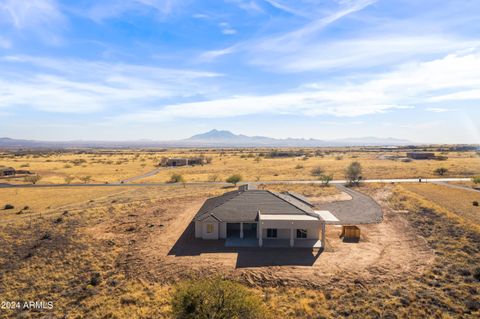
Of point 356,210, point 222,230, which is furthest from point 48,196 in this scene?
point 356,210

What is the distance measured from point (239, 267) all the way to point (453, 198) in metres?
43.0

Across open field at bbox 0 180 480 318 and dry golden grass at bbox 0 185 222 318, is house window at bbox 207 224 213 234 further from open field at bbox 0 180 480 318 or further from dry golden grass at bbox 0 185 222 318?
A: dry golden grass at bbox 0 185 222 318

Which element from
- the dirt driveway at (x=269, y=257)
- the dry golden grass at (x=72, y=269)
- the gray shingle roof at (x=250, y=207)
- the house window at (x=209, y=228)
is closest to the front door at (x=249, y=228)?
the gray shingle roof at (x=250, y=207)

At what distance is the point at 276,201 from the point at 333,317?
1695cm

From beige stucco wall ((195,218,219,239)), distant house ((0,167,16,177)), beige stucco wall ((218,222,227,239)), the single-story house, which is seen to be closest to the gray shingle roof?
the single-story house

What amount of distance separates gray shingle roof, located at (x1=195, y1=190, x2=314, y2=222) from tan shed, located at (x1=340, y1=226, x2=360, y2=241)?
14.5 ft

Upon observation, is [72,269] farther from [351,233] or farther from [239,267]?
[351,233]

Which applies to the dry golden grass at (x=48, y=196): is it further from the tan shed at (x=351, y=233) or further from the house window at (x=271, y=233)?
the tan shed at (x=351, y=233)

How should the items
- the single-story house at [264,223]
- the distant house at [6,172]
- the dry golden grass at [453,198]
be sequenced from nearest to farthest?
the single-story house at [264,223]
the dry golden grass at [453,198]
the distant house at [6,172]

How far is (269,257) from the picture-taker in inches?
1083

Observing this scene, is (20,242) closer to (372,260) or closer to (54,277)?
(54,277)

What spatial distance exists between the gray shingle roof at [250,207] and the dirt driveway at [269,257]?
11.4 ft

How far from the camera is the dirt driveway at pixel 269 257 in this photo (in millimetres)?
24281

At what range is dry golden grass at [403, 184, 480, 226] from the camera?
128ft
